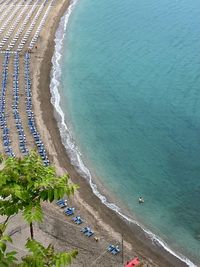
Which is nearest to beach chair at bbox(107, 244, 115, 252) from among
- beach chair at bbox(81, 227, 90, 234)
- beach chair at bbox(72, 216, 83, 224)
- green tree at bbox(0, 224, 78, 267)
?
beach chair at bbox(81, 227, 90, 234)

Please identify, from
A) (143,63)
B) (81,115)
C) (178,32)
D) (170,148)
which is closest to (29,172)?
(170,148)

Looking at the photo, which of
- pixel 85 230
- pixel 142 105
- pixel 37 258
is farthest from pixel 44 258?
pixel 142 105

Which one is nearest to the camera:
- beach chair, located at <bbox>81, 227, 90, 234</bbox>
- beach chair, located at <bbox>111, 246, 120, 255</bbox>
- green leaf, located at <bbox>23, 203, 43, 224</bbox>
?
green leaf, located at <bbox>23, 203, 43, 224</bbox>

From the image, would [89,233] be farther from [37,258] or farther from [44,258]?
[37,258]

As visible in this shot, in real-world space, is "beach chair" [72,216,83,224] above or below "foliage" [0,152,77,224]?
below

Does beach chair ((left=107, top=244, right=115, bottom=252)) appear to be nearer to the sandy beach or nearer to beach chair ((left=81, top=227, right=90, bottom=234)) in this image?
the sandy beach

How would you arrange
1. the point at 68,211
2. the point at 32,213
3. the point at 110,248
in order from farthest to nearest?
the point at 68,211, the point at 110,248, the point at 32,213

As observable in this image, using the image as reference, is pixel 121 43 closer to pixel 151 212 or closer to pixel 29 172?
pixel 151 212

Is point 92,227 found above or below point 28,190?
below
